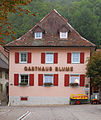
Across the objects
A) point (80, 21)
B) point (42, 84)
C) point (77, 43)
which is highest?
point (80, 21)

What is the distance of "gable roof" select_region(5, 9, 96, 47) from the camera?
83.7ft

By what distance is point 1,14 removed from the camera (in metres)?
7.96

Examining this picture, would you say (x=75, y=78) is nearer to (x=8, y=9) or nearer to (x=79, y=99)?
(x=79, y=99)

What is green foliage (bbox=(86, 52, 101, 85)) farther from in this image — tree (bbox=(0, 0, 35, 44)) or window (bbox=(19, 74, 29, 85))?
tree (bbox=(0, 0, 35, 44))

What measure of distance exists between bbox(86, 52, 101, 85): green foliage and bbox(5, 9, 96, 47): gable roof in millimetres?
1682

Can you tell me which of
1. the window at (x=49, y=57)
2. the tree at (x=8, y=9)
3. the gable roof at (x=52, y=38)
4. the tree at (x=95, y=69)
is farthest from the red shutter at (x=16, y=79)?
the tree at (x=8, y=9)

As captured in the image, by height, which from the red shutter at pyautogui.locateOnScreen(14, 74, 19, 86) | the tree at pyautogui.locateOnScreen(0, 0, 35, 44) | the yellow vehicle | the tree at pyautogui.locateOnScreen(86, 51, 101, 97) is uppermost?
the tree at pyautogui.locateOnScreen(0, 0, 35, 44)

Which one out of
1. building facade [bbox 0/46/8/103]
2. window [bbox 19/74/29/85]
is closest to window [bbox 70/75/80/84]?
window [bbox 19/74/29/85]

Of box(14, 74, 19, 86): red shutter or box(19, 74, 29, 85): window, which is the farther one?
box(19, 74, 29, 85): window

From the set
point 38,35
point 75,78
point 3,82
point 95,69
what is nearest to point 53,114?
point 95,69

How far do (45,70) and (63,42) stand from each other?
354 cm

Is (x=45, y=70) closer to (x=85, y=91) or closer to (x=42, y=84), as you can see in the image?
(x=42, y=84)

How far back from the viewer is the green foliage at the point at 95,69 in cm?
2367

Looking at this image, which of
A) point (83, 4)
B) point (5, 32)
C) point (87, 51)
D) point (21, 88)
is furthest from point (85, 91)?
point (83, 4)
